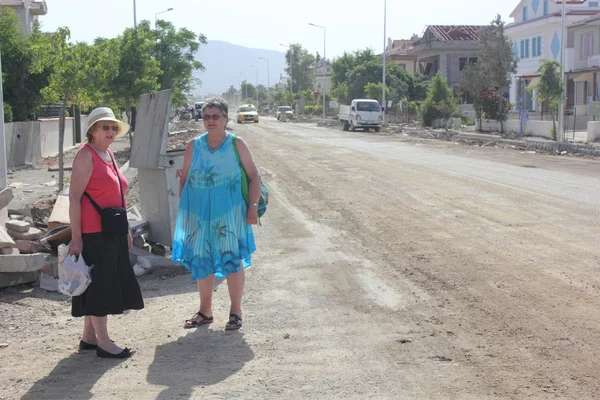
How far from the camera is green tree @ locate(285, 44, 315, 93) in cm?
13425

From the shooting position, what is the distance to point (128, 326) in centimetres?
657

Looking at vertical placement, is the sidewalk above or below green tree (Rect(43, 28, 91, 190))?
below

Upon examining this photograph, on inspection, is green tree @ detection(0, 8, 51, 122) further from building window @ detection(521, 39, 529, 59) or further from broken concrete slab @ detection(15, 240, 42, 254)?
building window @ detection(521, 39, 529, 59)

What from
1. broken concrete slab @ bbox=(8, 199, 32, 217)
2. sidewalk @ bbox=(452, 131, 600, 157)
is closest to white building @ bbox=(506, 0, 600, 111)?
sidewalk @ bbox=(452, 131, 600, 157)

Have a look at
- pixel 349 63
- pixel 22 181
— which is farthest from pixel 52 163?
pixel 349 63

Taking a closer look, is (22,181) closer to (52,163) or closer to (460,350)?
(52,163)

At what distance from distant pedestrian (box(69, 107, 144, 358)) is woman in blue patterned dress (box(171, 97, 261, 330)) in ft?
1.99

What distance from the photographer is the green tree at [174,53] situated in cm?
3222

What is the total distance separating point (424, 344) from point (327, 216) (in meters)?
6.59

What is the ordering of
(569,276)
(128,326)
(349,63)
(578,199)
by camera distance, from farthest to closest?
(349,63) < (578,199) < (569,276) < (128,326)

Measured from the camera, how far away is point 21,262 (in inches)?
295

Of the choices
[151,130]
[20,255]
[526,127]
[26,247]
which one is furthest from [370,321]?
[526,127]

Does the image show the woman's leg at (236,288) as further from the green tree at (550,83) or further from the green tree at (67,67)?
the green tree at (550,83)

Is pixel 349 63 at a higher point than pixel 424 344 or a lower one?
higher
